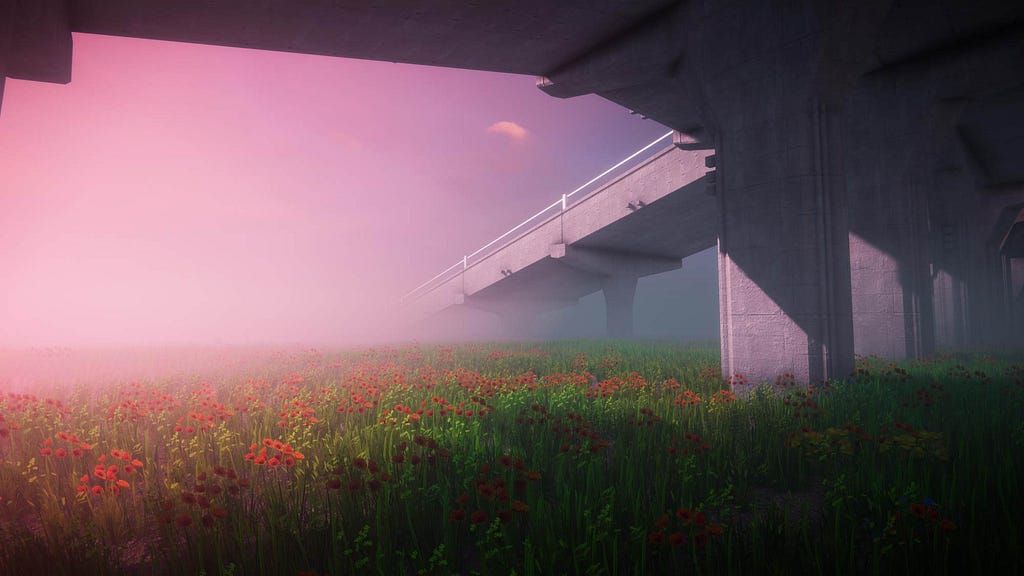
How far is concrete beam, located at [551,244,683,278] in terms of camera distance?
23.6 metres

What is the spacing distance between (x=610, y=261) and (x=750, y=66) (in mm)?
18604

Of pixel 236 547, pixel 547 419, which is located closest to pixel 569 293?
pixel 547 419

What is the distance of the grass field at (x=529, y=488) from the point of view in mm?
2543

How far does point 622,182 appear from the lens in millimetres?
19594

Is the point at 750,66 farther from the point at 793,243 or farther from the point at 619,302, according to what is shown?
the point at 619,302

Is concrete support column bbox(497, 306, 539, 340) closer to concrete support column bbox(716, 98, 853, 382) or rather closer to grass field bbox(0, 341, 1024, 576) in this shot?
concrete support column bbox(716, 98, 853, 382)

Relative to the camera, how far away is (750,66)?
801 centimetres

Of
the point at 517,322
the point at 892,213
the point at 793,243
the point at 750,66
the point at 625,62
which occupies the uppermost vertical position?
the point at 625,62

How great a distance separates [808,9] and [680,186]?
1004cm

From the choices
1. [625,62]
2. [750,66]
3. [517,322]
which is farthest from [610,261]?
[750,66]

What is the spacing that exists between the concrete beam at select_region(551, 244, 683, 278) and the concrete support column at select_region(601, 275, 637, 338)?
0.89 m

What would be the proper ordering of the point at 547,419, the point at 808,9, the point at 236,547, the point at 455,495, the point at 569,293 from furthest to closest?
the point at 569,293, the point at 808,9, the point at 547,419, the point at 455,495, the point at 236,547

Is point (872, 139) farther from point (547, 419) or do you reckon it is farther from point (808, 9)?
point (547, 419)

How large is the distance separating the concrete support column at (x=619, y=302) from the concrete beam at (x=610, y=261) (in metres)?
0.89
